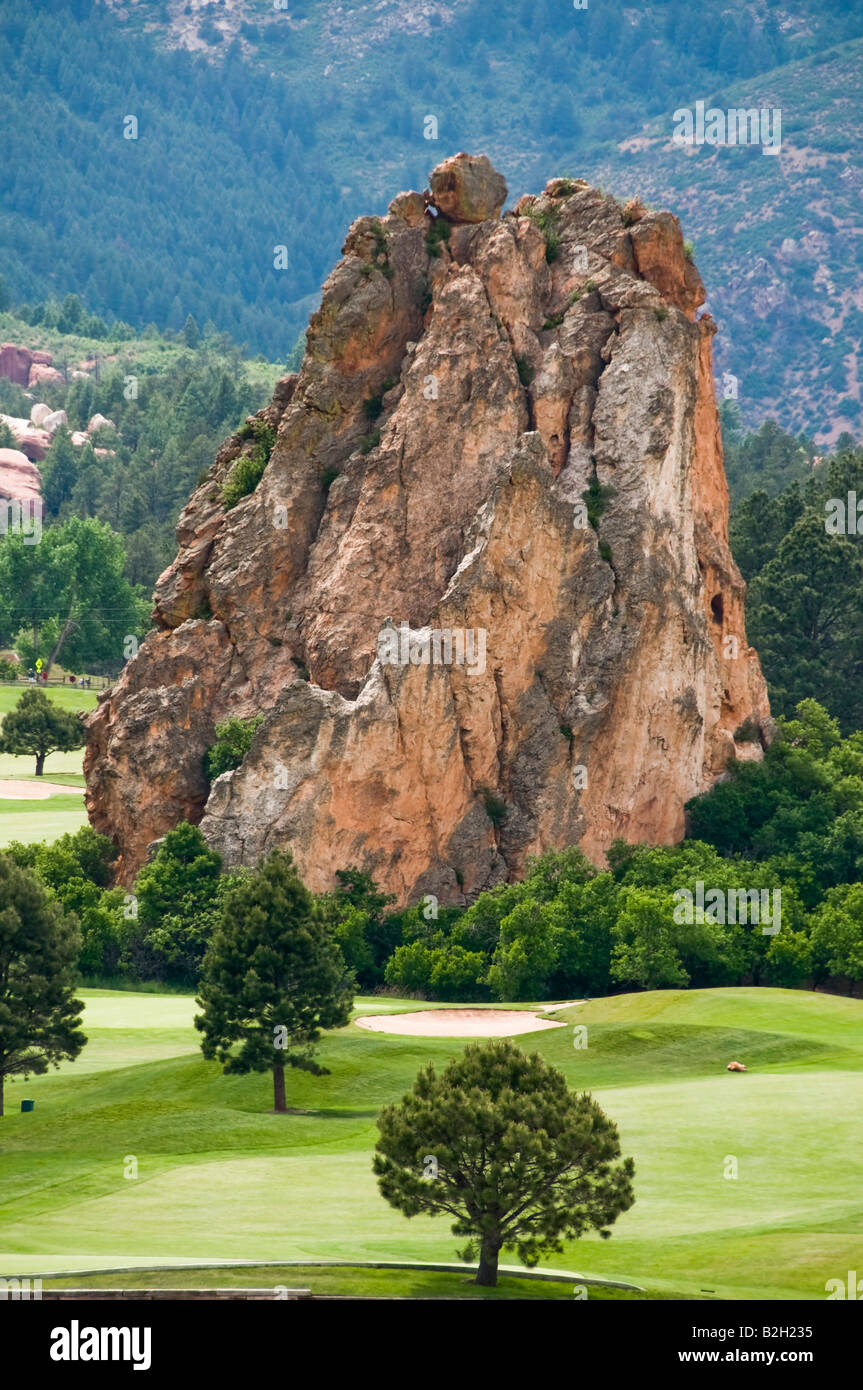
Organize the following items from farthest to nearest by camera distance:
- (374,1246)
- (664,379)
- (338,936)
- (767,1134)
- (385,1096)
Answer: (664,379) → (338,936) → (385,1096) → (767,1134) → (374,1246)

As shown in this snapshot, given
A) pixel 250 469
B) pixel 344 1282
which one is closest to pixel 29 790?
pixel 250 469

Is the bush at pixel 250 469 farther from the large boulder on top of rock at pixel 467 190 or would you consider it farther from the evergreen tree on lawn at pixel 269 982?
the evergreen tree on lawn at pixel 269 982

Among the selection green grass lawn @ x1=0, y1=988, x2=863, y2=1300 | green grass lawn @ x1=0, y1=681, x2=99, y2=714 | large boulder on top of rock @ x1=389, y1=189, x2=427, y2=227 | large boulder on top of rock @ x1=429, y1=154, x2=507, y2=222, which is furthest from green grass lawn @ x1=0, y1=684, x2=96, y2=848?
green grass lawn @ x1=0, y1=988, x2=863, y2=1300

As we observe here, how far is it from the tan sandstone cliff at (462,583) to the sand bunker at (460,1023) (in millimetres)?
9872

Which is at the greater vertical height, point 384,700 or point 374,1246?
point 384,700

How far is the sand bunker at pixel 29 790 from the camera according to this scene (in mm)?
107662

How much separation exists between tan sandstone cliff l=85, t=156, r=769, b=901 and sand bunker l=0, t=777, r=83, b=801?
2810 cm

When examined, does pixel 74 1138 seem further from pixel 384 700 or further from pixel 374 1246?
pixel 384 700

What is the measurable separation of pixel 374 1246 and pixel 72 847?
1648 inches

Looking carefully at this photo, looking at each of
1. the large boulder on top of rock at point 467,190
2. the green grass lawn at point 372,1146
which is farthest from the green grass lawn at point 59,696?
the green grass lawn at point 372,1146

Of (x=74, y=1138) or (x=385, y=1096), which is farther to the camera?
(x=385, y=1096)

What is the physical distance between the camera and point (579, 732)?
249 ft

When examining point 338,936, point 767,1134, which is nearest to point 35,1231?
point 767,1134

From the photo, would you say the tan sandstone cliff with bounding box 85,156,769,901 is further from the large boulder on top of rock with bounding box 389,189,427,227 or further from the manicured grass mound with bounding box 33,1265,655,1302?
the manicured grass mound with bounding box 33,1265,655,1302
